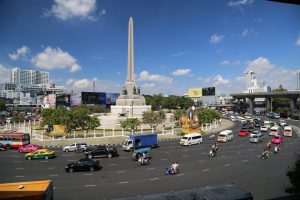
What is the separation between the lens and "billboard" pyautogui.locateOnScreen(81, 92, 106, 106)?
→ 112m

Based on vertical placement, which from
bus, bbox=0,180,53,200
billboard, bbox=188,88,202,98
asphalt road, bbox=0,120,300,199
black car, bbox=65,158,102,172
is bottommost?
asphalt road, bbox=0,120,300,199

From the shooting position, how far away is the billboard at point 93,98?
112 meters

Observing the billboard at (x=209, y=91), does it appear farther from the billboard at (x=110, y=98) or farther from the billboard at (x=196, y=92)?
the billboard at (x=110, y=98)

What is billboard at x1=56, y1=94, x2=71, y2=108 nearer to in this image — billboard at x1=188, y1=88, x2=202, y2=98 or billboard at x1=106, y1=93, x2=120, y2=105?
billboard at x1=106, y1=93, x2=120, y2=105

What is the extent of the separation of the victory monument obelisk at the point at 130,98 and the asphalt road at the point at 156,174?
36.7 m

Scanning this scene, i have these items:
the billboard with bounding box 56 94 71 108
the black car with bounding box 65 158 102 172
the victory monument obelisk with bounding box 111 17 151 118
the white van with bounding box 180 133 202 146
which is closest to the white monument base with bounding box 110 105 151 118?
the victory monument obelisk with bounding box 111 17 151 118

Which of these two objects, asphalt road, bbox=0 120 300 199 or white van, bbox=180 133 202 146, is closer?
asphalt road, bbox=0 120 300 199

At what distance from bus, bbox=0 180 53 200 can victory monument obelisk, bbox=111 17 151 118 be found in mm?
52322

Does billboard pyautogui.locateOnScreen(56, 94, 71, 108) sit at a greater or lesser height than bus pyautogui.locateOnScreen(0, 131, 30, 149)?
greater

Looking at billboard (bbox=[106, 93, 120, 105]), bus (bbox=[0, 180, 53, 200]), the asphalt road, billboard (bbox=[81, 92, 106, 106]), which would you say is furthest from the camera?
billboard (bbox=[106, 93, 120, 105])

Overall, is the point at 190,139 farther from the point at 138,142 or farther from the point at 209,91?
the point at 209,91

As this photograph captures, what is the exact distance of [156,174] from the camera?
21953mm

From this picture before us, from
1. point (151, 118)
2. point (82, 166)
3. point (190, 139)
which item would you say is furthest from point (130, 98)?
point (82, 166)

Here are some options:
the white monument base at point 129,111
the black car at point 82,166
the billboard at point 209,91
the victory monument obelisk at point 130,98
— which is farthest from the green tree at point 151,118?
the billboard at point 209,91
